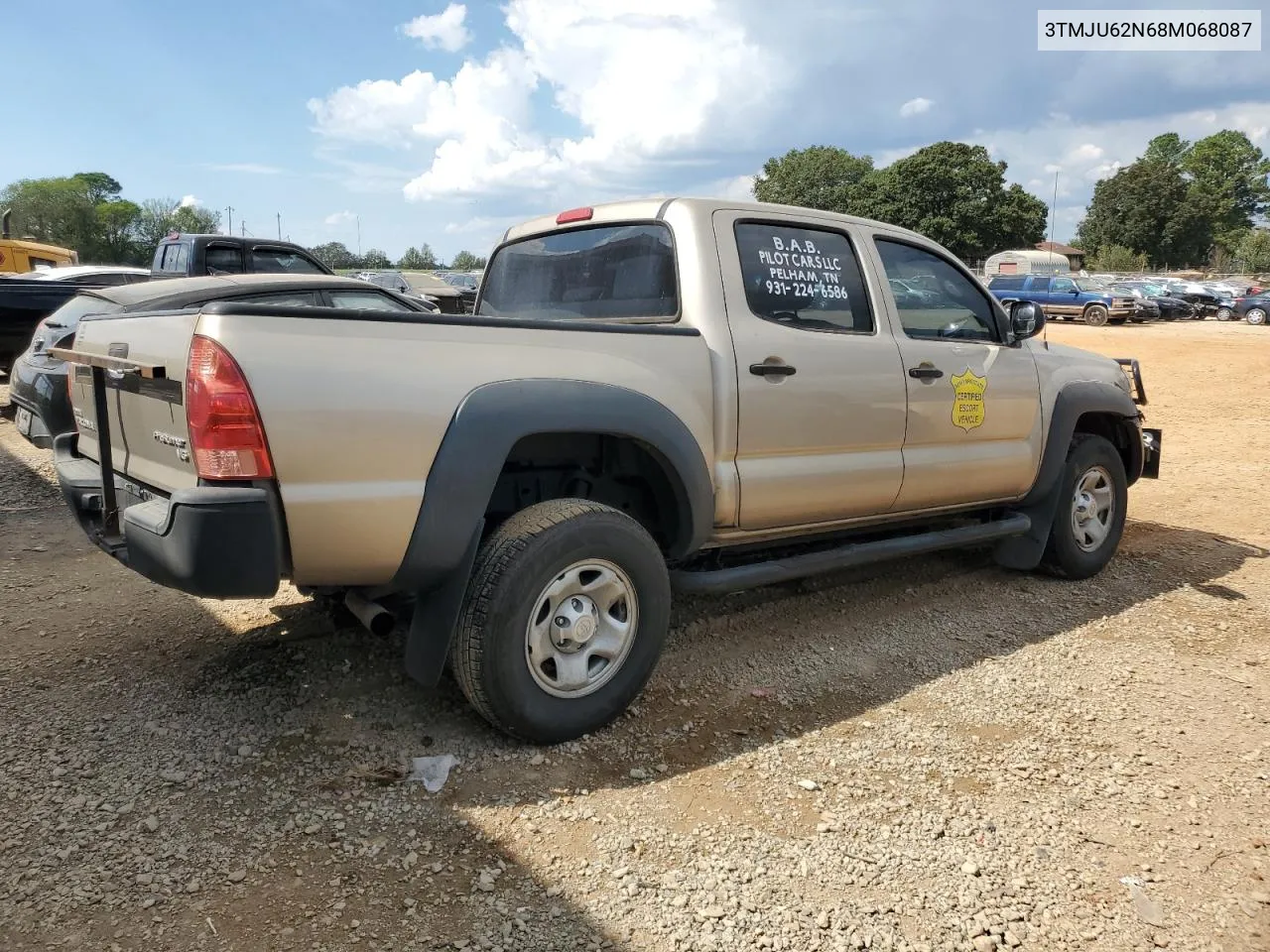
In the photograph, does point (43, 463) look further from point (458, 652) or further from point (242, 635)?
point (458, 652)

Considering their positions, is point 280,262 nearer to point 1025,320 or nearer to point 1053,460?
point 1025,320

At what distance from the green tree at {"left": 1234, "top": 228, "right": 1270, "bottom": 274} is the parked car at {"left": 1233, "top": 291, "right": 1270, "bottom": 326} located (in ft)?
138

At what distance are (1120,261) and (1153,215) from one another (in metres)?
10.4

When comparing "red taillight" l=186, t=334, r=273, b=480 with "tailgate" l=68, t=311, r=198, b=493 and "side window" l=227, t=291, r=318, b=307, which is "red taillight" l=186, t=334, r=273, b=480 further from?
"side window" l=227, t=291, r=318, b=307

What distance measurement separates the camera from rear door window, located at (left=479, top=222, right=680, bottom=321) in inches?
143

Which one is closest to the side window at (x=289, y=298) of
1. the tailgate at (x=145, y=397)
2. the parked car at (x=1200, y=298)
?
the tailgate at (x=145, y=397)

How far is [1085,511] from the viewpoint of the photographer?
5.18m

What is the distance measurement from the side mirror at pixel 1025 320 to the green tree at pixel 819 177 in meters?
70.4

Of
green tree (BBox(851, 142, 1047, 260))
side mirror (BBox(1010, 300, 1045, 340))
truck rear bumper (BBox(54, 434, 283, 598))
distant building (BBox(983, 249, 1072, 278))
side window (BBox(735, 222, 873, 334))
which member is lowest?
truck rear bumper (BBox(54, 434, 283, 598))

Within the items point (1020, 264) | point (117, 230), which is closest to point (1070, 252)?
point (1020, 264)

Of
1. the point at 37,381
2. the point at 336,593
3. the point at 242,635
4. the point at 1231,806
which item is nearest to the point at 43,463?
the point at 37,381

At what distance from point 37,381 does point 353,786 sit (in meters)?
4.43

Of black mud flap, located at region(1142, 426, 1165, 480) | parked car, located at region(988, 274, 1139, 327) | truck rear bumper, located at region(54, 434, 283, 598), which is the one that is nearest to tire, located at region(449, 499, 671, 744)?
truck rear bumper, located at region(54, 434, 283, 598)

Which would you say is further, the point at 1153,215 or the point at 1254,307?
the point at 1153,215
